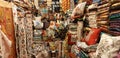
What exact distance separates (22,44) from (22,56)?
24 cm

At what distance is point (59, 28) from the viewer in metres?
4.88

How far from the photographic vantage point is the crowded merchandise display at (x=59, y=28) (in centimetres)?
184

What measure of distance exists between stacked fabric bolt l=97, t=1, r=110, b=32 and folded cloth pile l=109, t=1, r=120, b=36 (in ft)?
0.52

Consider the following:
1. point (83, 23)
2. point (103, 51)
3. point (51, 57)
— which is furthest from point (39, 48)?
point (103, 51)

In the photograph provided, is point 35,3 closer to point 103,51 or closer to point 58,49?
point 58,49

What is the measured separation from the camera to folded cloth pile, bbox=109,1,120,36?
170 cm

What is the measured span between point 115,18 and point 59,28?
3166mm

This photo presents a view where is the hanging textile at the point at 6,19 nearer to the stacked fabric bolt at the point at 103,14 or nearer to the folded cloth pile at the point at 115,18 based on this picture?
the stacked fabric bolt at the point at 103,14

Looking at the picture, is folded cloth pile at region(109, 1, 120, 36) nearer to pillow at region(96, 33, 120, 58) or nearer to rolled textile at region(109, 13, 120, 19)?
rolled textile at region(109, 13, 120, 19)

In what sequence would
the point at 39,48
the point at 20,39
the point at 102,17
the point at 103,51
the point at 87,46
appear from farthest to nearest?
the point at 39,48 → the point at 20,39 → the point at 87,46 → the point at 102,17 → the point at 103,51

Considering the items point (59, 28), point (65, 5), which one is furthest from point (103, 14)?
point (59, 28)

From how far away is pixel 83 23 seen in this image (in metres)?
3.09

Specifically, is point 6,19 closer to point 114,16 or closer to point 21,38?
point 21,38

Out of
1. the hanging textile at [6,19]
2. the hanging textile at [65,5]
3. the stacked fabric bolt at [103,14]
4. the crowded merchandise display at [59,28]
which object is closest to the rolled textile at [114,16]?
the crowded merchandise display at [59,28]
